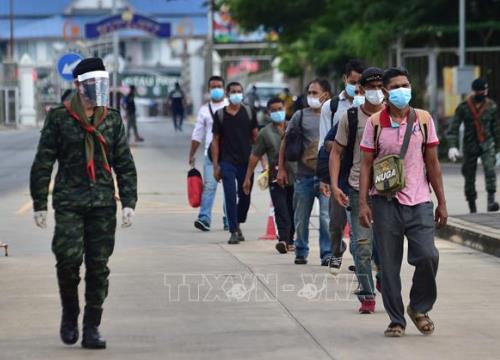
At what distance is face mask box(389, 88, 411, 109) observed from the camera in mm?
9602

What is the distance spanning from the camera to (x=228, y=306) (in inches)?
443

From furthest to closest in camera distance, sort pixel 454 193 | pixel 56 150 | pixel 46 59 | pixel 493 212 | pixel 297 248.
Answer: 1. pixel 46 59
2. pixel 454 193
3. pixel 493 212
4. pixel 297 248
5. pixel 56 150

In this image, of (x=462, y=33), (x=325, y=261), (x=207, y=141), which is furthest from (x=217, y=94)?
(x=462, y=33)

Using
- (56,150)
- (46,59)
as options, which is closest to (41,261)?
(56,150)

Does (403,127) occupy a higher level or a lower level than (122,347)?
higher

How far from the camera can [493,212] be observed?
1908 centimetres

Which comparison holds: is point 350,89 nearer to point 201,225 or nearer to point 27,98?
point 201,225

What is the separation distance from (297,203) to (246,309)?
3.35 m

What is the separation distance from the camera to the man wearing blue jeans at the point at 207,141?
18.0m

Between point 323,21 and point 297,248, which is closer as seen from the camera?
point 297,248

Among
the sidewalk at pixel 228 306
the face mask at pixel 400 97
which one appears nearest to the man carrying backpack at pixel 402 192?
the face mask at pixel 400 97

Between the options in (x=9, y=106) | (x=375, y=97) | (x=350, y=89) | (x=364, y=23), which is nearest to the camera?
(x=375, y=97)

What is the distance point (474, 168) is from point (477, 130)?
0.52 m

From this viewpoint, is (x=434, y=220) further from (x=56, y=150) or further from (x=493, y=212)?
(x=493, y=212)
